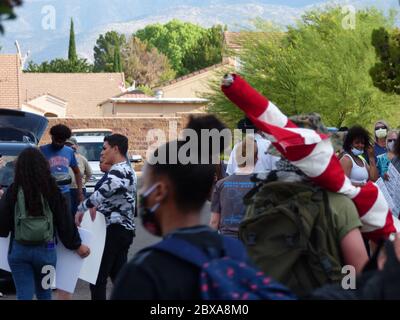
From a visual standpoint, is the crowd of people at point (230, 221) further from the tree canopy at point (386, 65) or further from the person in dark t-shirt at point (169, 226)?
the tree canopy at point (386, 65)

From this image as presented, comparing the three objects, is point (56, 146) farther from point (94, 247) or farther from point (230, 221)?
point (230, 221)

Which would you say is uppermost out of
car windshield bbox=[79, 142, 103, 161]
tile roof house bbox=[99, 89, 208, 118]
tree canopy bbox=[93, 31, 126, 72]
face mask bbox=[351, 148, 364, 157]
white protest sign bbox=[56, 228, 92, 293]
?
tree canopy bbox=[93, 31, 126, 72]

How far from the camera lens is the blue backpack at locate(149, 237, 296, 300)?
10.8ft

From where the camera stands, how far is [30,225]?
Answer: 8.53 meters

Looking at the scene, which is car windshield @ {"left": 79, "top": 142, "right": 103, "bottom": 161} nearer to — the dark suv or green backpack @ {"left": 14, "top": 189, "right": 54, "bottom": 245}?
the dark suv

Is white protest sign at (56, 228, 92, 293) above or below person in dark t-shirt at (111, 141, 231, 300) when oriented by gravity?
below

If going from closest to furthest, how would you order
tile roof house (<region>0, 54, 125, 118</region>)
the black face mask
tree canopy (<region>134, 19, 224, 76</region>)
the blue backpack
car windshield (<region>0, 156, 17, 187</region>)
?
1. the blue backpack
2. car windshield (<region>0, 156, 17, 187</region>)
3. the black face mask
4. tile roof house (<region>0, 54, 125, 118</region>)
5. tree canopy (<region>134, 19, 224, 76</region>)

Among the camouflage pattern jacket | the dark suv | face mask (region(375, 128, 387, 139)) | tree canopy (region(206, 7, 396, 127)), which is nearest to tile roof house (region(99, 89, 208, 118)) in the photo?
tree canopy (region(206, 7, 396, 127))

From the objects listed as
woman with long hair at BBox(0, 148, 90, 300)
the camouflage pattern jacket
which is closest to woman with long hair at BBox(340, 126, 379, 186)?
the camouflage pattern jacket

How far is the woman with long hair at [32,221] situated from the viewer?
845cm

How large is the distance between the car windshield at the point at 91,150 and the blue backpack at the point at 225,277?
22.0m

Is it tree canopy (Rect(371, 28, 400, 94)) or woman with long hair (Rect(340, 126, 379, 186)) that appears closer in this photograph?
woman with long hair (Rect(340, 126, 379, 186))

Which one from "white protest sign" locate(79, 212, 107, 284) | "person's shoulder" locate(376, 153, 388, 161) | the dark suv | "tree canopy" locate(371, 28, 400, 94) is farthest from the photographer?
"tree canopy" locate(371, 28, 400, 94)
